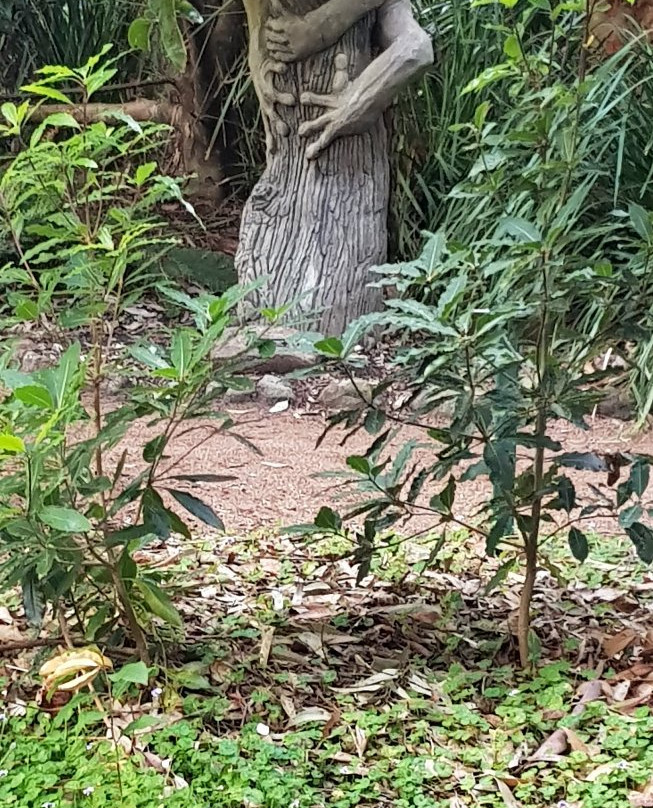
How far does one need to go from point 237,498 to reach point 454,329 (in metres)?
1.96

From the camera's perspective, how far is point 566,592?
246 cm

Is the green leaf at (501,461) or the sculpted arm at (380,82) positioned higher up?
the sculpted arm at (380,82)

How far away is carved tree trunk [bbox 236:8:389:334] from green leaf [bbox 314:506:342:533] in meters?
3.06

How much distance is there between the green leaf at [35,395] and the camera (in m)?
1.48

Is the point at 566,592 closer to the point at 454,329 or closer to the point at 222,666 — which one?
the point at 222,666

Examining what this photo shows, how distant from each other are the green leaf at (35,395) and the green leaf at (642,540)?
1.02 meters

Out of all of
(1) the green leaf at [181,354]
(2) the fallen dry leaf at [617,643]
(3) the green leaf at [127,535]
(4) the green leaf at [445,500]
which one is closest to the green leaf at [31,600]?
(3) the green leaf at [127,535]

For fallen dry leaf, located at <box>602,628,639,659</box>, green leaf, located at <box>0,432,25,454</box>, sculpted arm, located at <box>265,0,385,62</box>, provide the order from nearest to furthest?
green leaf, located at <box>0,432,25,454</box>
fallen dry leaf, located at <box>602,628,639,659</box>
sculpted arm, located at <box>265,0,385,62</box>

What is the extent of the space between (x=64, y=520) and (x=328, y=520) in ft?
1.79

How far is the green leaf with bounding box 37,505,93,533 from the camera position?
1.53 metres

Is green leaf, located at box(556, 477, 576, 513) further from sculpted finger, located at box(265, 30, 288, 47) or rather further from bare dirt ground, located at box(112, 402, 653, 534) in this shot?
sculpted finger, located at box(265, 30, 288, 47)

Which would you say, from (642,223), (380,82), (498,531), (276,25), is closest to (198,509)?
(498,531)

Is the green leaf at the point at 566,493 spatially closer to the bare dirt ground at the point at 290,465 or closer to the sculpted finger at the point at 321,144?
the bare dirt ground at the point at 290,465

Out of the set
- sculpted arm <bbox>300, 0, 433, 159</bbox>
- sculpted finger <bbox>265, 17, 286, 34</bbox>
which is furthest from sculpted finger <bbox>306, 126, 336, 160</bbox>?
sculpted finger <bbox>265, 17, 286, 34</bbox>
